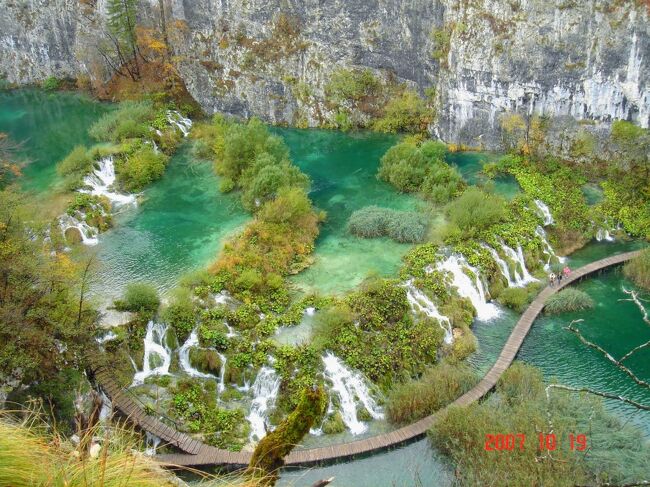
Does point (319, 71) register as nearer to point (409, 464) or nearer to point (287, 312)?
point (287, 312)

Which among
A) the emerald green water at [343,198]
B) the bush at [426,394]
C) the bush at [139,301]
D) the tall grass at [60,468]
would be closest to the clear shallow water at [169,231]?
the bush at [139,301]

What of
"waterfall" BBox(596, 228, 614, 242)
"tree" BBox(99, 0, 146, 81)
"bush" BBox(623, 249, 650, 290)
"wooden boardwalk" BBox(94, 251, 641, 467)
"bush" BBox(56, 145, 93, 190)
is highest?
"tree" BBox(99, 0, 146, 81)

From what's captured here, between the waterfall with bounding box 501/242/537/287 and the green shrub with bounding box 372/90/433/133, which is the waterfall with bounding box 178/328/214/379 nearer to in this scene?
the waterfall with bounding box 501/242/537/287

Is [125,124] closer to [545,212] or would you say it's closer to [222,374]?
[222,374]

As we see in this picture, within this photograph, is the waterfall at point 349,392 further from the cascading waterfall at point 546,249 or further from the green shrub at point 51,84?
the green shrub at point 51,84

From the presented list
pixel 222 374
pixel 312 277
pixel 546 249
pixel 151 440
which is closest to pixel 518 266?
pixel 546 249

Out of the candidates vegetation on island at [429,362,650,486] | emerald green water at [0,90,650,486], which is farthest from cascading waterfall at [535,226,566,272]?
vegetation on island at [429,362,650,486]
